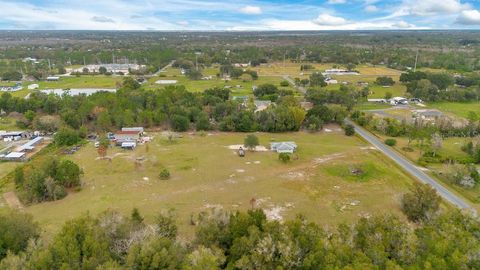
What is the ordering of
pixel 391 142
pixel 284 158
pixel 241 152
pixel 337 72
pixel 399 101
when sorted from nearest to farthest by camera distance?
1. pixel 284 158
2. pixel 241 152
3. pixel 391 142
4. pixel 399 101
5. pixel 337 72

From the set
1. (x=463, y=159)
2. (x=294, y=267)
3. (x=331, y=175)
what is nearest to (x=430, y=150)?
(x=463, y=159)

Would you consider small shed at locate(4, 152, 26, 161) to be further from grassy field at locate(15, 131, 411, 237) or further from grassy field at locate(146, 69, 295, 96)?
grassy field at locate(146, 69, 295, 96)

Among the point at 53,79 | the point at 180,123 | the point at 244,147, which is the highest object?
the point at 53,79

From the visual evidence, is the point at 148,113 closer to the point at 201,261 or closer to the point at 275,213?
the point at 275,213

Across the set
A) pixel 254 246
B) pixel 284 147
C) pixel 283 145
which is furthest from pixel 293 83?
pixel 254 246

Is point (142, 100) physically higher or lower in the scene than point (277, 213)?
higher

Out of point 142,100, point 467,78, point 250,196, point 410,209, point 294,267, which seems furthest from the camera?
point 467,78

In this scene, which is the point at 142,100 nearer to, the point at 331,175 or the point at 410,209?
the point at 331,175
